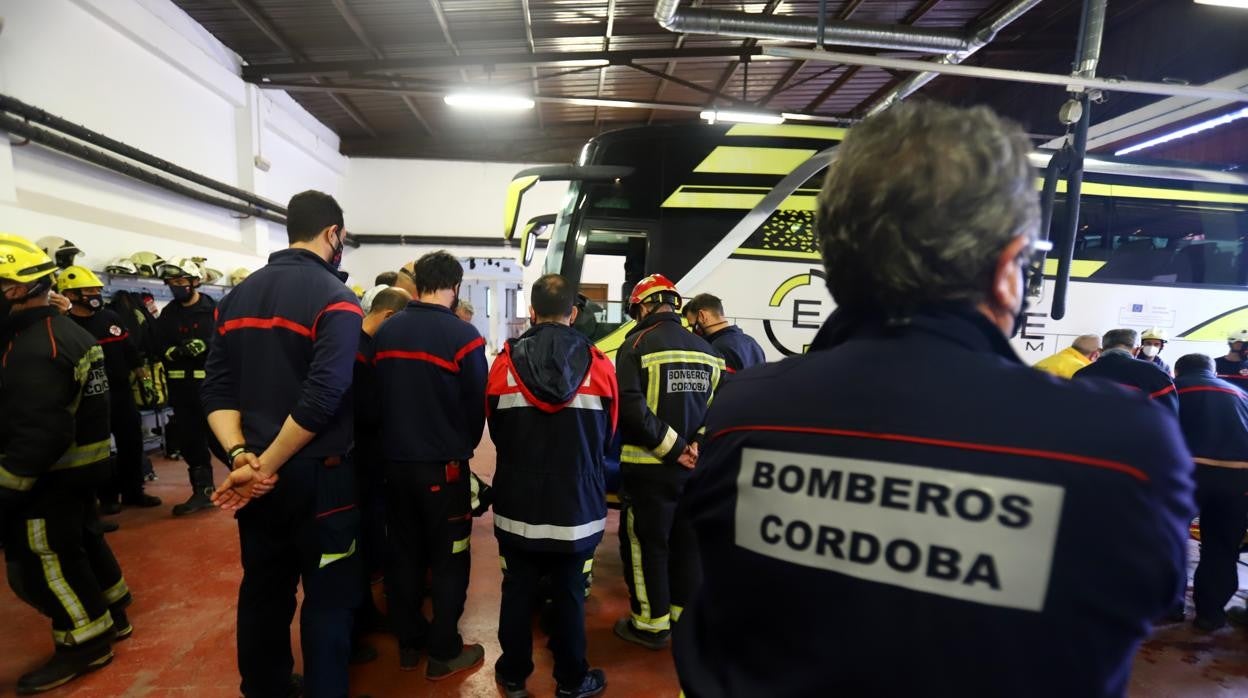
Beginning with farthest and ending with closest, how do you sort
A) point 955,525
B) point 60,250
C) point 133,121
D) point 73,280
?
point 133,121
point 60,250
point 73,280
point 955,525

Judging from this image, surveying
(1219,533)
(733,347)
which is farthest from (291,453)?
(1219,533)

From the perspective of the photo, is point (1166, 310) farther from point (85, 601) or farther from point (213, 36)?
point (213, 36)

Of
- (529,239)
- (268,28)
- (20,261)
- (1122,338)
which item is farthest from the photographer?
(268,28)

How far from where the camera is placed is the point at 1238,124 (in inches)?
320

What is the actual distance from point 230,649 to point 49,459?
127cm

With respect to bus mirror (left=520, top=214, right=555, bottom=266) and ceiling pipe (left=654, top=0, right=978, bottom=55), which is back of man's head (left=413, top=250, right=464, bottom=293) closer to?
bus mirror (left=520, top=214, right=555, bottom=266)

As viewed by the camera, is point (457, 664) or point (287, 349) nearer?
point (287, 349)

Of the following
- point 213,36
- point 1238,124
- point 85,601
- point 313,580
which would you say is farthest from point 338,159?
point 1238,124

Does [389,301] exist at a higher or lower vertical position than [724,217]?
lower

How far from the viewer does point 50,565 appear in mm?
2525

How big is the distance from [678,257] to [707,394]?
1.94 m

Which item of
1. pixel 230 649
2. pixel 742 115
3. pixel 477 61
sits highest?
pixel 477 61

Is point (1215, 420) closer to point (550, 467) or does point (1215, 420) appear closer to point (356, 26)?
point (550, 467)

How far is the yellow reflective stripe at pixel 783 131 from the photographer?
472 centimetres
